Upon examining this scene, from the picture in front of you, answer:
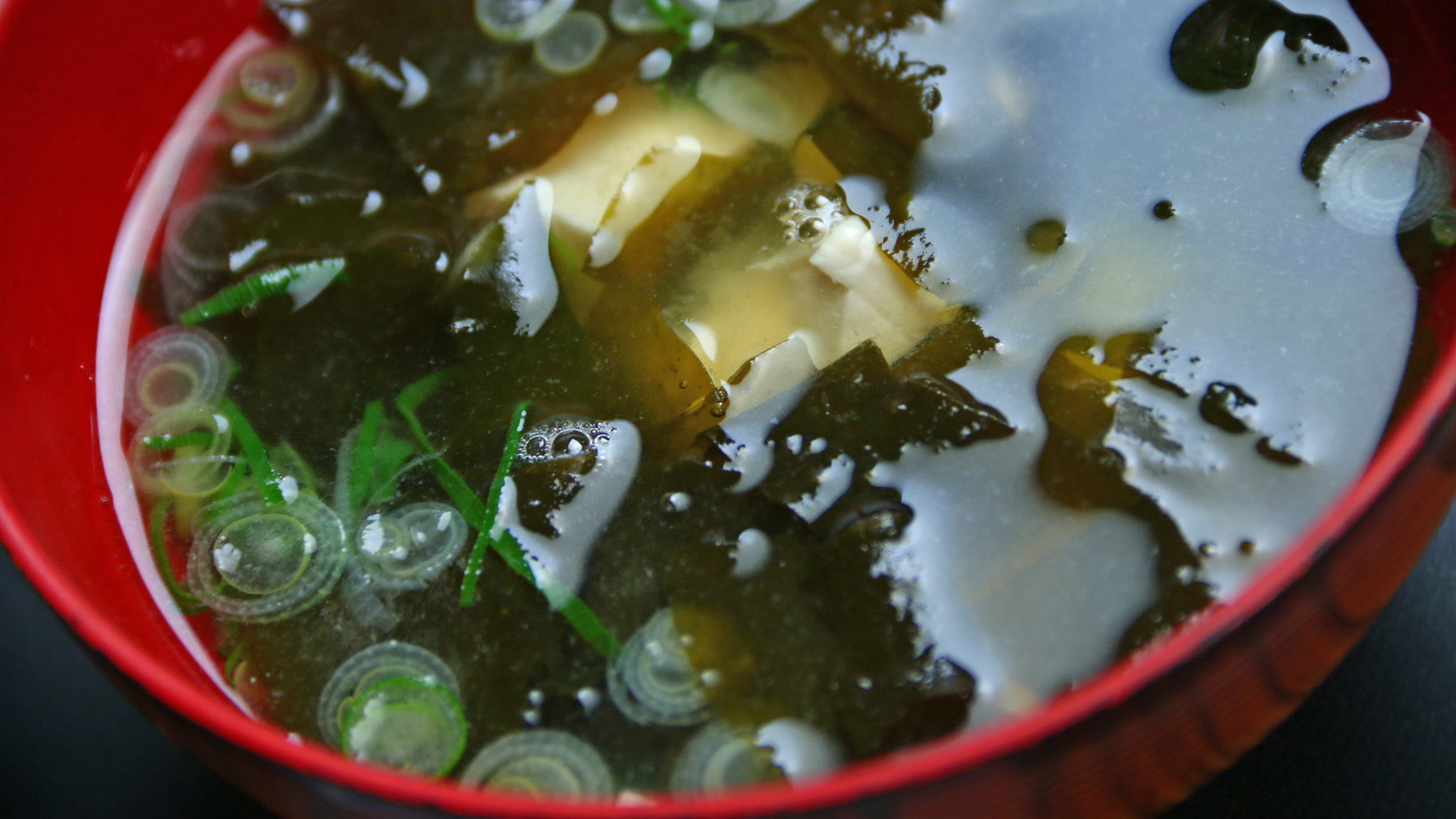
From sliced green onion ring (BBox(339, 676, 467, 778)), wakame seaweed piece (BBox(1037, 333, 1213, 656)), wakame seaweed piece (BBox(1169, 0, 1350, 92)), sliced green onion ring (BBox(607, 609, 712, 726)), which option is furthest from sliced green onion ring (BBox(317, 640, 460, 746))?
wakame seaweed piece (BBox(1169, 0, 1350, 92))

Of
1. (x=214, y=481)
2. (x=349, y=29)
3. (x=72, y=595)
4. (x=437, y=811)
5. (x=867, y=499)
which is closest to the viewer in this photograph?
(x=437, y=811)

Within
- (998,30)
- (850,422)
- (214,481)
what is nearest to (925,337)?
(850,422)

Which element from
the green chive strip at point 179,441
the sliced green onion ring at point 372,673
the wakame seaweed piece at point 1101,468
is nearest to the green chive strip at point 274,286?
the green chive strip at point 179,441

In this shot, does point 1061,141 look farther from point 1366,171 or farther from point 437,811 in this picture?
point 437,811

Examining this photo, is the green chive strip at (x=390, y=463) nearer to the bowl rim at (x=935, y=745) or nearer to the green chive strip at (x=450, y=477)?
the green chive strip at (x=450, y=477)

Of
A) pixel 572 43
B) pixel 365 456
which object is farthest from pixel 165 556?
pixel 572 43

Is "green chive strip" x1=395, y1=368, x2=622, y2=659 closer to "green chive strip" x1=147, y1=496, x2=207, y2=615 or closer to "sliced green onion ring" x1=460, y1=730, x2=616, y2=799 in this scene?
"sliced green onion ring" x1=460, y1=730, x2=616, y2=799
